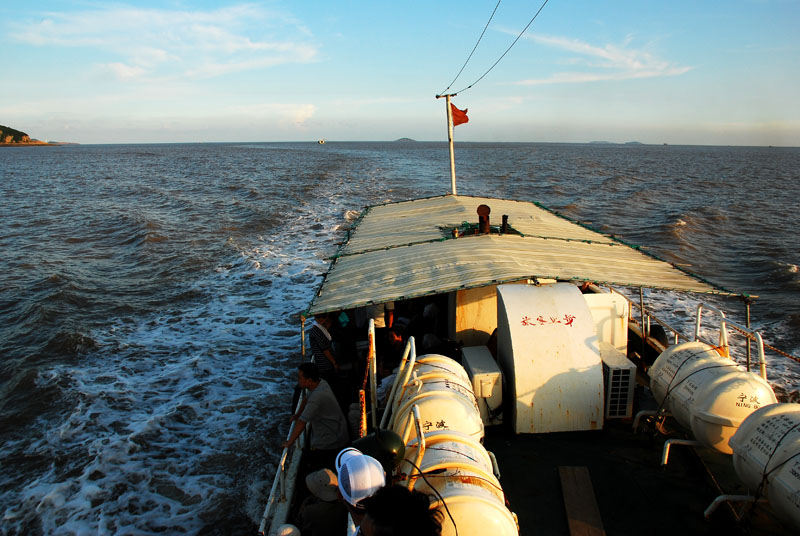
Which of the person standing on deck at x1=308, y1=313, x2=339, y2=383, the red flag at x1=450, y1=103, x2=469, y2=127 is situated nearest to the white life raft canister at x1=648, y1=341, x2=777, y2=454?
the person standing on deck at x1=308, y1=313, x2=339, y2=383

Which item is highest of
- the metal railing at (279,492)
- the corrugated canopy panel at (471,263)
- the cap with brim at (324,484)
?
the corrugated canopy panel at (471,263)

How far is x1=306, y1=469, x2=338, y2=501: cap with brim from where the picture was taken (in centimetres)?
546

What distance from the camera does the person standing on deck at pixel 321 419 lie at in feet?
21.3

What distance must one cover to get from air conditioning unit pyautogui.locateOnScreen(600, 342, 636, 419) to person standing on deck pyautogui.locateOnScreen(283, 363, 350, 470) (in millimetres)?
4026

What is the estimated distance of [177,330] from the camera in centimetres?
1641

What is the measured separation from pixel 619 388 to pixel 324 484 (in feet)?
15.4

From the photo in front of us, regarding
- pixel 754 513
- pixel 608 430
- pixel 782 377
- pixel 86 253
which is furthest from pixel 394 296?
pixel 86 253

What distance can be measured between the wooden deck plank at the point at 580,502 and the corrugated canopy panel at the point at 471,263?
2.94 m

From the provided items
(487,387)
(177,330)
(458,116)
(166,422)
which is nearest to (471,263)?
(487,387)

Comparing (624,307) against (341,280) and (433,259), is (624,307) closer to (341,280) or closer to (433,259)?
(433,259)

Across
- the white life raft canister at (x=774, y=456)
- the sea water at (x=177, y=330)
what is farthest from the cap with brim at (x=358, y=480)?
the sea water at (x=177, y=330)

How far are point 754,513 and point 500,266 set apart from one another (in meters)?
4.77

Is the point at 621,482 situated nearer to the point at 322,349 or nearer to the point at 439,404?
the point at 439,404

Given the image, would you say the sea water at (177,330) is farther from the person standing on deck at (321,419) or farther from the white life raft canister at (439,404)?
the white life raft canister at (439,404)
